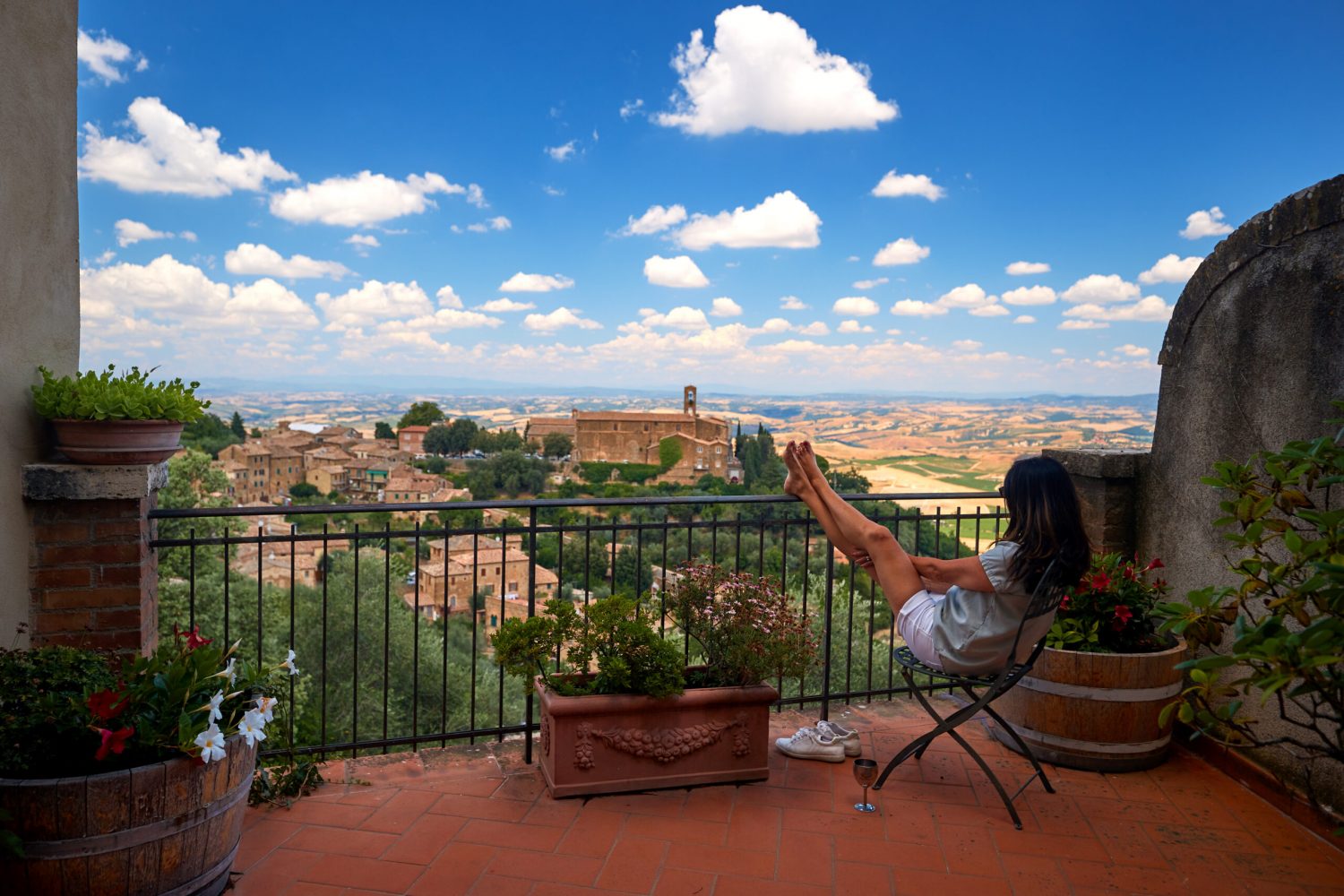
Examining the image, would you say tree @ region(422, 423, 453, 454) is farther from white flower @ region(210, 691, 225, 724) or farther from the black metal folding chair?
white flower @ region(210, 691, 225, 724)

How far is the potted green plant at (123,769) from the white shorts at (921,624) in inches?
80.0

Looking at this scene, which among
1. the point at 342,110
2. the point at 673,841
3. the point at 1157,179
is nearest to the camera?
the point at 673,841

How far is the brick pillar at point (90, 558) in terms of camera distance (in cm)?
267

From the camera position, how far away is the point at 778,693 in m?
3.12

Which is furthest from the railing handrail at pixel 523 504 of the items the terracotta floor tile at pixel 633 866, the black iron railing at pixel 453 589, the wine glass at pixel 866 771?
the terracotta floor tile at pixel 633 866

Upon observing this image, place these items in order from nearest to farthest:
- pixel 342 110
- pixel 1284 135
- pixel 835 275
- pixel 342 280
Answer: pixel 1284 135 → pixel 342 110 → pixel 835 275 → pixel 342 280

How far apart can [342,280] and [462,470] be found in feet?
107

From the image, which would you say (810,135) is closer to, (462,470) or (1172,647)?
(462,470)

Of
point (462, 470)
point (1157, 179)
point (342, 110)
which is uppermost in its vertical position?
point (342, 110)

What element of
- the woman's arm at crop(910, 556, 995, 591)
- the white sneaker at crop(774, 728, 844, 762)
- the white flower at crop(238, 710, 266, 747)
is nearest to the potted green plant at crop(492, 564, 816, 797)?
the white sneaker at crop(774, 728, 844, 762)

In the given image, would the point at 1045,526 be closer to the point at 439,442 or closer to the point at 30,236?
the point at 30,236

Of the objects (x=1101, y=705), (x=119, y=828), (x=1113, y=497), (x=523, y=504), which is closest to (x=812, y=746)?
(x=1101, y=705)

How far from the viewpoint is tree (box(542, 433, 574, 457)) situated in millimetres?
29156

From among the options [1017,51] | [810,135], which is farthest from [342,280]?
[1017,51]
